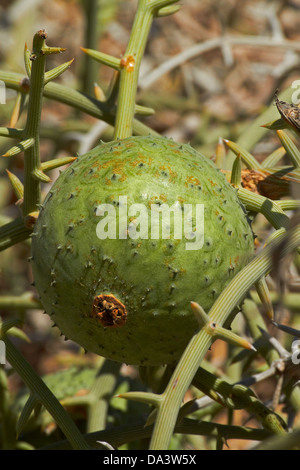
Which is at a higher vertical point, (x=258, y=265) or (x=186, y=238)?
(x=186, y=238)

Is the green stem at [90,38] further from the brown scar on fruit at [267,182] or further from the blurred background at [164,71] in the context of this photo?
the brown scar on fruit at [267,182]

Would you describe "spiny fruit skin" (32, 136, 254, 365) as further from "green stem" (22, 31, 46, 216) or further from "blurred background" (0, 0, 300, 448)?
"blurred background" (0, 0, 300, 448)

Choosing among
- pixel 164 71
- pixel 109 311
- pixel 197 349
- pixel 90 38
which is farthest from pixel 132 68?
pixel 90 38

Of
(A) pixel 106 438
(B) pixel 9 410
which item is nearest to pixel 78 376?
(B) pixel 9 410

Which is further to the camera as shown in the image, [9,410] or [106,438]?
[9,410]

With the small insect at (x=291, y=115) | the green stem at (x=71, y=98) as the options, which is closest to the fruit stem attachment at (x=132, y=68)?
the green stem at (x=71, y=98)

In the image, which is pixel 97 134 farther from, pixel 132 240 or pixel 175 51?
pixel 175 51
